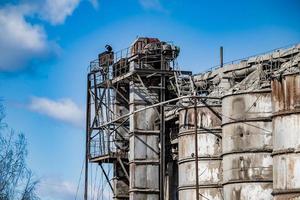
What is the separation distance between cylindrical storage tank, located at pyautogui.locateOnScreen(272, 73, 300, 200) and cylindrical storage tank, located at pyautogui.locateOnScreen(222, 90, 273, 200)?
5.20 ft

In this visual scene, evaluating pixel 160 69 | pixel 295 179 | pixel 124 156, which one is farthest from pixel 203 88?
pixel 295 179

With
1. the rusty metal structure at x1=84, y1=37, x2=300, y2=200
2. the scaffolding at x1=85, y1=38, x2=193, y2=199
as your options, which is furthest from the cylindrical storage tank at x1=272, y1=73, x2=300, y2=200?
the scaffolding at x1=85, y1=38, x2=193, y2=199

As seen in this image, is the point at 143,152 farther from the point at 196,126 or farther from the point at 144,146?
the point at 196,126

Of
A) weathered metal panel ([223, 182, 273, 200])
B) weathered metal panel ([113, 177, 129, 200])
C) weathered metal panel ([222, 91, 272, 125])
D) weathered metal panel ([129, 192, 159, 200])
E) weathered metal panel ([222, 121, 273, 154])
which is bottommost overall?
weathered metal panel ([223, 182, 273, 200])

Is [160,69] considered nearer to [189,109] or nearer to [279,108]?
[189,109]

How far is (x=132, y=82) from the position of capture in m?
43.3

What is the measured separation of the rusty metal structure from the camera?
3191 centimetres

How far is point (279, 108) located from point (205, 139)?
247 inches

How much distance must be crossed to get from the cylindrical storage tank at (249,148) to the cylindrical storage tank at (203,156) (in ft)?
6.41

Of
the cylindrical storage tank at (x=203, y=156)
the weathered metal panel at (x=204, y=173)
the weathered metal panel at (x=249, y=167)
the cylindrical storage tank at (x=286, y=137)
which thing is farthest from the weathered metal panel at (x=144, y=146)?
the cylindrical storage tank at (x=286, y=137)

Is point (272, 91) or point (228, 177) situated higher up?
point (272, 91)

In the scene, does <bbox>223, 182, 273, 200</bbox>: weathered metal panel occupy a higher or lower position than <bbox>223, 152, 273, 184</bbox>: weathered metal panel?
lower

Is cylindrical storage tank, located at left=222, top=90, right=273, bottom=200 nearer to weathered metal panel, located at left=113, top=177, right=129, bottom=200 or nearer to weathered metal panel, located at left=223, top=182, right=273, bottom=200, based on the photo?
weathered metal panel, located at left=223, top=182, right=273, bottom=200

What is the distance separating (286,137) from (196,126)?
5866 millimetres
